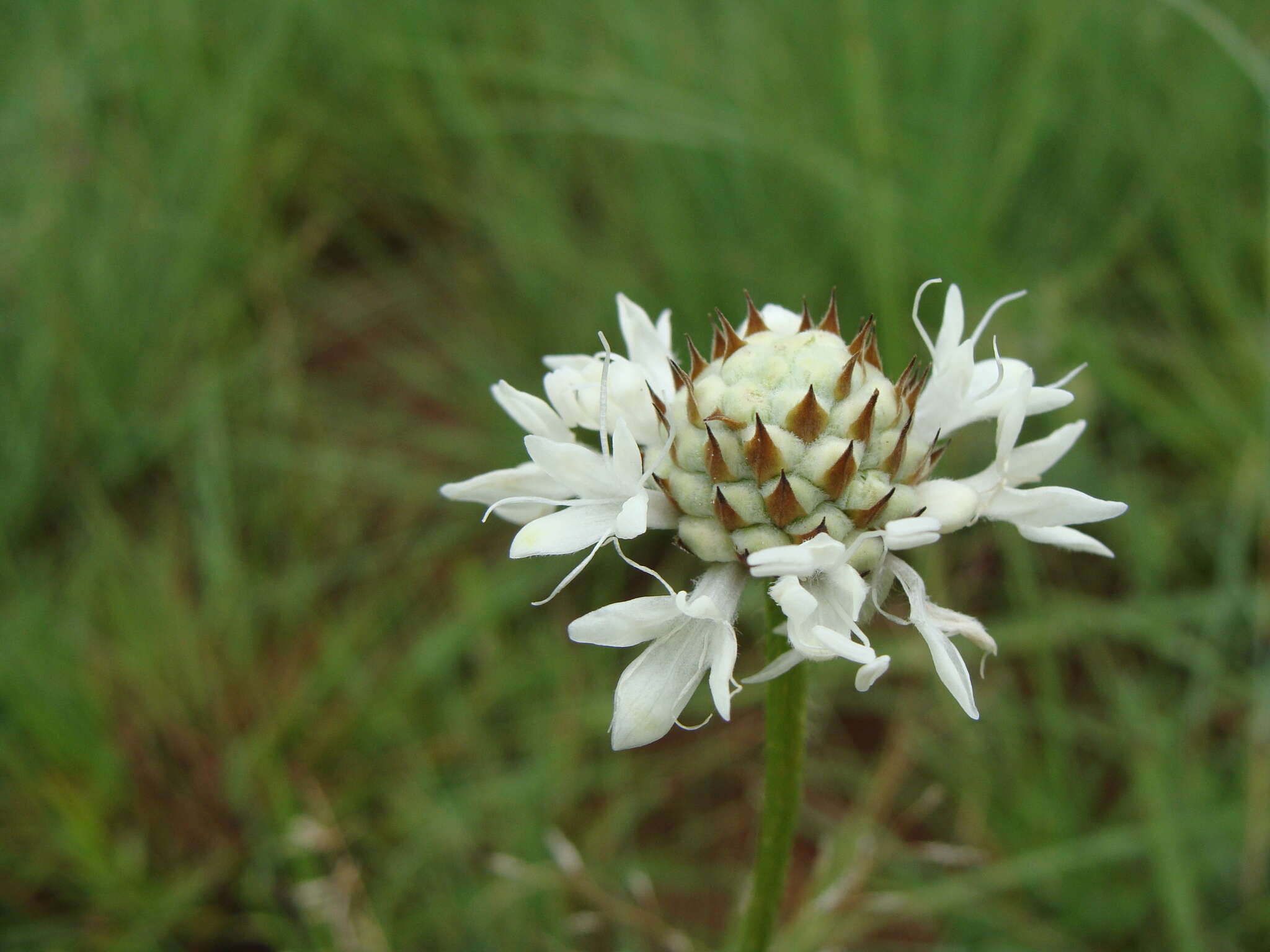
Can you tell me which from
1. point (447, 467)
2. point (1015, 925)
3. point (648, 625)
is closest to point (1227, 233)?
point (1015, 925)

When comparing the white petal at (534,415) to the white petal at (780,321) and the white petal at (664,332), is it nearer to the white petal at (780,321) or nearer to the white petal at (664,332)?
the white petal at (664,332)

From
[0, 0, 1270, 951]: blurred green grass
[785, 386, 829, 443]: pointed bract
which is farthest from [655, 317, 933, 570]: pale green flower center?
[0, 0, 1270, 951]: blurred green grass

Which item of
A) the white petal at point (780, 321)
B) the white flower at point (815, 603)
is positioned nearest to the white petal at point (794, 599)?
the white flower at point (815, 603)

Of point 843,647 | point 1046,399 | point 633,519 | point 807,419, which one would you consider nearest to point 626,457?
point 633,519

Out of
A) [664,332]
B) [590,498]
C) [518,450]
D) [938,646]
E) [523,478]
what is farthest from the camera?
[518,450]

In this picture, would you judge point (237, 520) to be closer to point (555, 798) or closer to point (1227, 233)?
point (555, 798)

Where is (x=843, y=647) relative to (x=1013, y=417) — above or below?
below

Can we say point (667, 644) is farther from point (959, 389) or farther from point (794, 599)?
point (959, 389)
